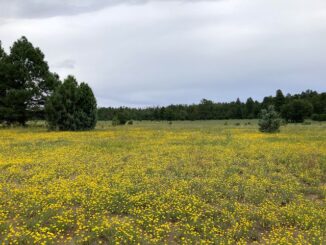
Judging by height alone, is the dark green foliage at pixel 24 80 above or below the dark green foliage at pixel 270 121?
above

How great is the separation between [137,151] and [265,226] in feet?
41.2

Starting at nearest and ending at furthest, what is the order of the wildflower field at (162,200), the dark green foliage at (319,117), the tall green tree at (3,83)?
the wildflower field at (162,200) < the tall green tree at (3,83) < the dark green foliage at (319,117)

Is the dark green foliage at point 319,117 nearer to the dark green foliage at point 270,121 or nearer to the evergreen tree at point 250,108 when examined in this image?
the evergreen tree at point 250,108

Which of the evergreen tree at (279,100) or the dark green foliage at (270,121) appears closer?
the dark green foliage at (270,121)

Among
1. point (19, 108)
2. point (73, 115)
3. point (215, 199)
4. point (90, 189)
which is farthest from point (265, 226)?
point (19, 108)

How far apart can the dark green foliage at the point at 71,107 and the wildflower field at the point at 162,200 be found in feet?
80.6

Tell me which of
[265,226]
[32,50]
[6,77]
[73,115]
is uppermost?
[32,50]

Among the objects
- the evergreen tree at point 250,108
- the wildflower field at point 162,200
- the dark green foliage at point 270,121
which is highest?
the evergreen tree at point 250,108

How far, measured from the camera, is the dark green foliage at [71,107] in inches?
1612

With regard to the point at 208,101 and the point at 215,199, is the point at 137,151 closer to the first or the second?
the point at 215,199

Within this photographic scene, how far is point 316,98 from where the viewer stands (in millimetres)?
112562

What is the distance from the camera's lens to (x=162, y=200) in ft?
32.0

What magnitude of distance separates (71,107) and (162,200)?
34231 millimetres

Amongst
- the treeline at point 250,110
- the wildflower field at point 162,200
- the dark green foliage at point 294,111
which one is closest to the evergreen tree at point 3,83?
the wildflower field at point 162,200
